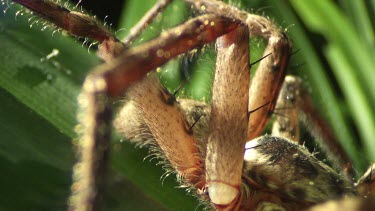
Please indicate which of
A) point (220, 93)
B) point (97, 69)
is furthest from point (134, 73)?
point (220, 93)

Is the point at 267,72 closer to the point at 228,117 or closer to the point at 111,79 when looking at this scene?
the point at 228,117

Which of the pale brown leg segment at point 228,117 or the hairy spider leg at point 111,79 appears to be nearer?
the hairy spider leg at point 111,79

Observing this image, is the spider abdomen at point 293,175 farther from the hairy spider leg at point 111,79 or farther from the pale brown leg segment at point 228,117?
the hairy spider leg at point 111,79

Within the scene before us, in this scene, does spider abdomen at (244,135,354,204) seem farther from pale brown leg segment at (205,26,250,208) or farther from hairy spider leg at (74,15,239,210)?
hairy spider leg at (74,15,239,210)

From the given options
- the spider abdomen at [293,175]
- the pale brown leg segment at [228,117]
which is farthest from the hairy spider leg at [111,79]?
the spider abdomen at [293,175]

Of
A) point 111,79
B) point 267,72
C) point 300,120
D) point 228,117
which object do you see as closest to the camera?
point 111,79

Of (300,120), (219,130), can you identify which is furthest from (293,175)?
(300,120)

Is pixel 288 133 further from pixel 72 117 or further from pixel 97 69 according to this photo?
pixel 97 69

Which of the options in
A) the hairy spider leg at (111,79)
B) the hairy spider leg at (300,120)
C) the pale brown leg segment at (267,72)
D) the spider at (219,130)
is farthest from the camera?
the hairy spider leg at (300,120)

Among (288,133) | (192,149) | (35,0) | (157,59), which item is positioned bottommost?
(288,133)

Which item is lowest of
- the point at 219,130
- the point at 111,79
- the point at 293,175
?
the point at 293,175

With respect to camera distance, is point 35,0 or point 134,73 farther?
point 35,0
